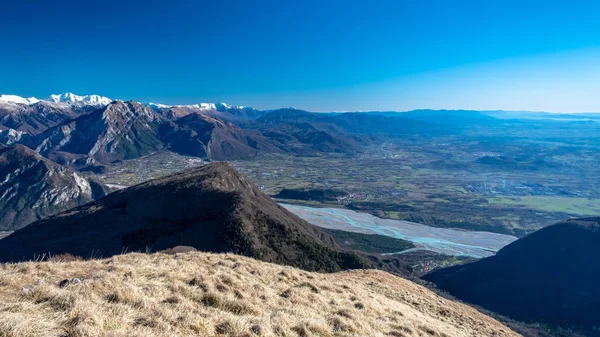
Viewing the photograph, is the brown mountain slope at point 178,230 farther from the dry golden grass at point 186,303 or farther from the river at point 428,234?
the river at point 428,234

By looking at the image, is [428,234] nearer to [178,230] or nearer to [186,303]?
[178,230]

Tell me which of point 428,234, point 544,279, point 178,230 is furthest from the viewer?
point 428,234

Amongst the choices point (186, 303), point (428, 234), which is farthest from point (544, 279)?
point (186, 303)

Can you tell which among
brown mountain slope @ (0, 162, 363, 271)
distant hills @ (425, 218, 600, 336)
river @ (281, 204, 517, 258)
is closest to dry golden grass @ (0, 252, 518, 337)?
brown mountain slope @ (0, 162, 363, 271)

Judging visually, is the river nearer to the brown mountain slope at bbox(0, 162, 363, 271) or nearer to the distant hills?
the distant hills

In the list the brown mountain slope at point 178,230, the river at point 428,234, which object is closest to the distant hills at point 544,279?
the river at point 428,234
